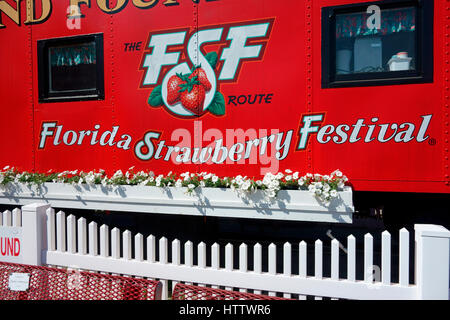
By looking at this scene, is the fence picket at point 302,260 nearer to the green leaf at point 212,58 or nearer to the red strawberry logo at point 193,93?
the red strawberry logo at point 193,93

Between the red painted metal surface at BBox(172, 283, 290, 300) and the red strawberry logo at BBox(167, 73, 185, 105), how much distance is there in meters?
1.71

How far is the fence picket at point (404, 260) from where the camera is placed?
220 centimetres

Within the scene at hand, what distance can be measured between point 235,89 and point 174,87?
23.3 inches

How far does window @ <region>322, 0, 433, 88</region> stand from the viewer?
8.55 ft

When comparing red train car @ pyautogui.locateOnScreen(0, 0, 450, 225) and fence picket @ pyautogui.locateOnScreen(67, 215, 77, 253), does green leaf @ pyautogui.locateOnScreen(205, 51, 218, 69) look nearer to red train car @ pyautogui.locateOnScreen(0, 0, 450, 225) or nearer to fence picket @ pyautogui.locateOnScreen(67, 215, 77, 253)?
red train car @ pyautogui.locateOnScreen(0, 0, 450, 225)

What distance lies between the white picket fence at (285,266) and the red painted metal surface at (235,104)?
664 millimetres

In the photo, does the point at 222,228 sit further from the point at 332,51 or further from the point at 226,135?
the point at 332,51

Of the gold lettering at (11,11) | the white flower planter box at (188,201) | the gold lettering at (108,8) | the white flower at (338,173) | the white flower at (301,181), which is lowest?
the white flower planter box at (188,201)

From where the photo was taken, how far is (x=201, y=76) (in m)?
3.09

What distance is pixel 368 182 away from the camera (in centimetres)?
275

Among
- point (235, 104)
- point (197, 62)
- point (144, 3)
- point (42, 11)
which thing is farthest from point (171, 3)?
point (42, 11)

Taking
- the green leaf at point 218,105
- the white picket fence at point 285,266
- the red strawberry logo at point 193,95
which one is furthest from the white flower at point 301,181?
the red strawberry logo at point 193,95

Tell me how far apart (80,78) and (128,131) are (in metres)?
0.83

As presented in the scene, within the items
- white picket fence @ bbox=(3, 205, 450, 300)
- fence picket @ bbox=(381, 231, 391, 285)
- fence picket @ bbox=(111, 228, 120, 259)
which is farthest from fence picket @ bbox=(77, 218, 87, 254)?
fence picket @ bbox=(381, 231, 391, 285)
